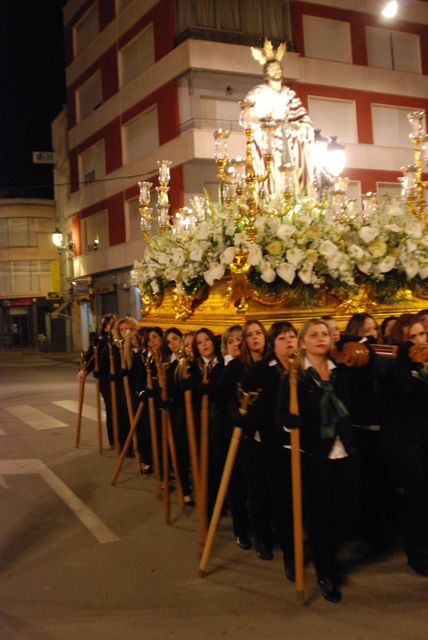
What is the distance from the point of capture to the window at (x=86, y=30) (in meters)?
27.4

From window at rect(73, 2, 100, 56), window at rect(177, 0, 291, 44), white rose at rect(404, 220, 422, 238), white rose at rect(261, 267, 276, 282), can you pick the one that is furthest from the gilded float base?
window at rect(73, 2, 100, 56)

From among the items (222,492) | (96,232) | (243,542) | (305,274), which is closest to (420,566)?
(243,542)

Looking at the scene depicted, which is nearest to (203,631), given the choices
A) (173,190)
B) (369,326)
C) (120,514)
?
(120,514)

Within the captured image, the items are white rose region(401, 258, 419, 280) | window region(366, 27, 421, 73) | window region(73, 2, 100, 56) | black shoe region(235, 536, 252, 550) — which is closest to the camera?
black shoe region(235, 536, 252, 550)

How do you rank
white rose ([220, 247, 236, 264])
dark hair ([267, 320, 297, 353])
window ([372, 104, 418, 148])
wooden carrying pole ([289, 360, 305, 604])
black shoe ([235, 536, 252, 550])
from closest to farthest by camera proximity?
wooden carrying pole ([289, 360, 305, 604]) < dark hair ([267, 320, 297, 353]) < black shoe ([235, 536, 252, 550]) < white rose ([220, 247, 236, 264]) < window ([372, 104, 418, 148])

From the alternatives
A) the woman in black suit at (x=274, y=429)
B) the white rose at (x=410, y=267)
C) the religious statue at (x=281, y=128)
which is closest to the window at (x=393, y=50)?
the religious statue at (x=281, y=128)

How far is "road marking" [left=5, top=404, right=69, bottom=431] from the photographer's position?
10910 millimetres

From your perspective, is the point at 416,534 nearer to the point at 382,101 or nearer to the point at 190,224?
the point at 190,224

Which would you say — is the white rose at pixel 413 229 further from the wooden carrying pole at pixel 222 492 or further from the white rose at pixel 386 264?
the wooden carrying pole at pixel 222 492

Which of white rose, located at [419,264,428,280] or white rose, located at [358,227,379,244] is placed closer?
white rose, located at [358,227,379,244]

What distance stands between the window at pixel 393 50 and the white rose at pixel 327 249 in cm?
2173

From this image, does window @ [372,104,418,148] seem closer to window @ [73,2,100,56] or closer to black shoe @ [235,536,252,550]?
window @ [73,2,100,56]

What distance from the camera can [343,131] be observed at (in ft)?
81.1

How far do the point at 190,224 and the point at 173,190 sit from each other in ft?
48.3
